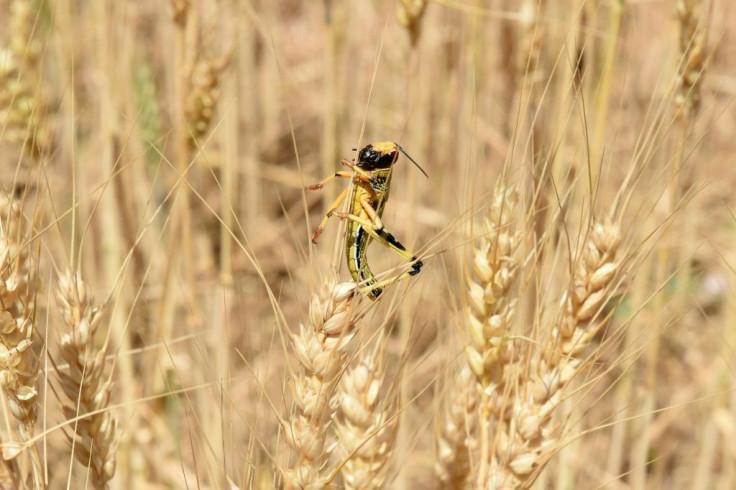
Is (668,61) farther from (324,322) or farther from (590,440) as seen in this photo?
(590,440)

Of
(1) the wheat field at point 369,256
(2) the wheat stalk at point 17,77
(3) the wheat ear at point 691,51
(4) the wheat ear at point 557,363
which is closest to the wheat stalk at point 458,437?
(1) the wheat field at point 369,256

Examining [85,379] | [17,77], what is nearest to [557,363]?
[85,379]

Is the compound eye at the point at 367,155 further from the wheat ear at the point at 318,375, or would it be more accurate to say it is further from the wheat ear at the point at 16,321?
the wheat ear at the point at 16,321

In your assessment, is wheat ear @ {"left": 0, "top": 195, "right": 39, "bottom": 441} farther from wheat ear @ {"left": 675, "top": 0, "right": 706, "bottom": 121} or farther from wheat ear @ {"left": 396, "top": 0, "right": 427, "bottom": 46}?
wheat ear @ {"left": 675, "top": 0, "right": 706, "bottom": 121}

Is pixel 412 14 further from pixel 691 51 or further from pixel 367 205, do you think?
pixel 367 205

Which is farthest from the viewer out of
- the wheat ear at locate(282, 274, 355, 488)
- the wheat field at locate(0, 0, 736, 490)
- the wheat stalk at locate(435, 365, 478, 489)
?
the wheat stalk at locate(435, 365, 478, 489)

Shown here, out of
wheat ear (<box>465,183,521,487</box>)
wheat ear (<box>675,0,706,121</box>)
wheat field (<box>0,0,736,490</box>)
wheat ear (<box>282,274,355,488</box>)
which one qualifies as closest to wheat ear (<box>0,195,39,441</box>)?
wheat field (<box>0,0,736,490</box>)
